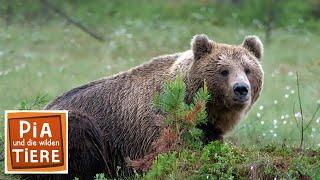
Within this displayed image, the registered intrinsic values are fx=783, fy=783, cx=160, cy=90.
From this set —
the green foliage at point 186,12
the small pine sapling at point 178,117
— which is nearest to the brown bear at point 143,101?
the small pine sapling at point 178,117

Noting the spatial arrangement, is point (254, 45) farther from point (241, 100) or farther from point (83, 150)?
point (83, 150)

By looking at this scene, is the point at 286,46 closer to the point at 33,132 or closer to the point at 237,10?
the point at 237,10

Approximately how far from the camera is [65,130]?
239 inches

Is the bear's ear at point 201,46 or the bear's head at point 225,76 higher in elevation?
the bear's ear at point 201,46

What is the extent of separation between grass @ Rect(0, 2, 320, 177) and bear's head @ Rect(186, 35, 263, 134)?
1.57m

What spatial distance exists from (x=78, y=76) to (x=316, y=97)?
4.67 m

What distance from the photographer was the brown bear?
7.07 m

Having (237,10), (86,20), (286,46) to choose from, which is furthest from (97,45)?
(237,10)

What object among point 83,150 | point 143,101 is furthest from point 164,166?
point 143,101

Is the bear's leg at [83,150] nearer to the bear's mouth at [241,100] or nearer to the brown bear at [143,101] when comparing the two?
the brown bear at [143,101]

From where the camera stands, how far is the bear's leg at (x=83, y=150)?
22.9ft

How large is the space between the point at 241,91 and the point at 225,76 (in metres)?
0.30

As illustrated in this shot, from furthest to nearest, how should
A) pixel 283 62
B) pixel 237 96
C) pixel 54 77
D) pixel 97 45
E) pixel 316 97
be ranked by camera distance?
pixel 97 45
pixel 283 62
pixel 54 77
pixel 316 97
pixel 237 96

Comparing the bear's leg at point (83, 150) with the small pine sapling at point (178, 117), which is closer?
the small pine sapling at point (178, 117)
